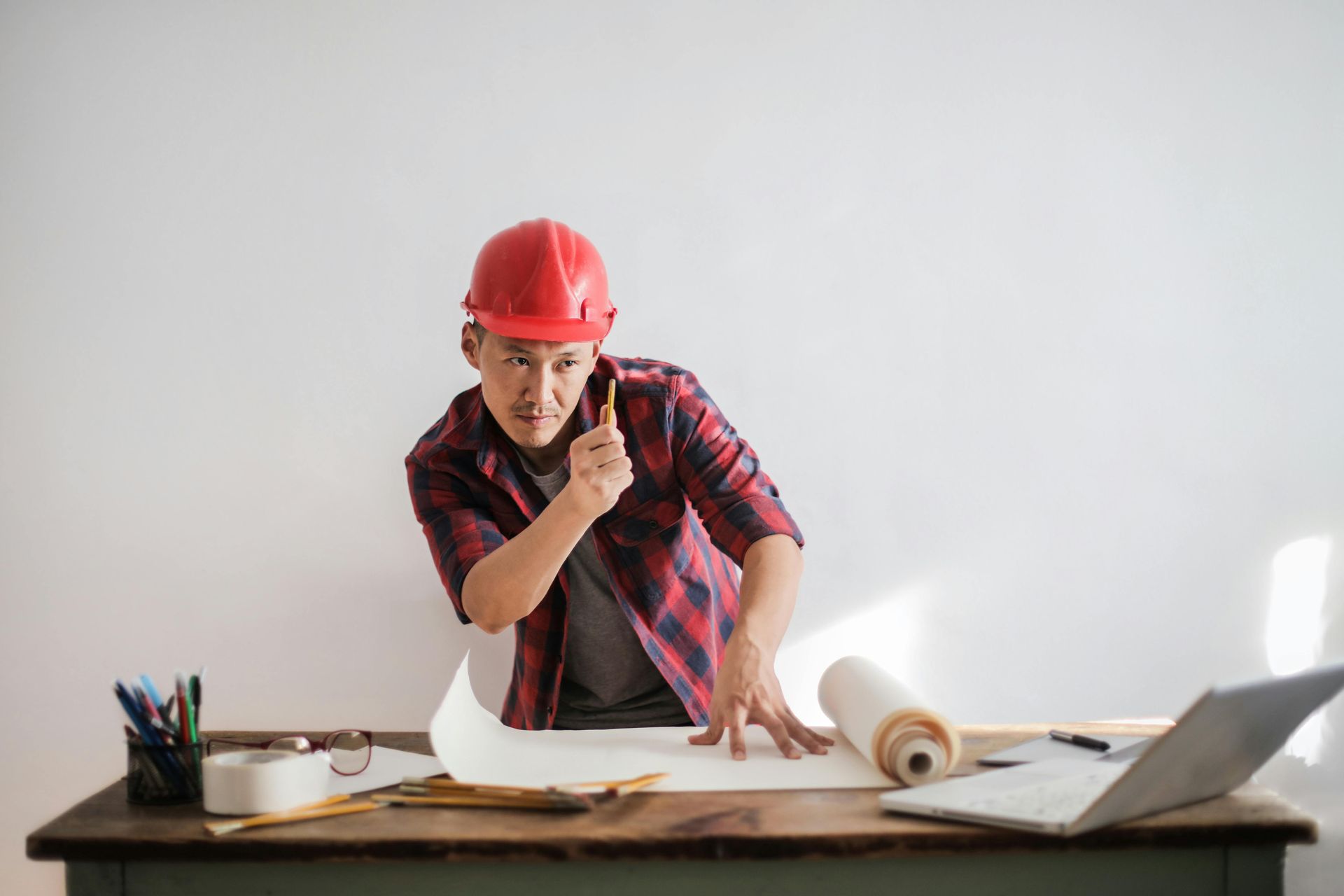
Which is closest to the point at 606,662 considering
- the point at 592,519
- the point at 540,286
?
the point at 592,519

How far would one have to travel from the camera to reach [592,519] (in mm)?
1577

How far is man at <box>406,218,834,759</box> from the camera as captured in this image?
63.1 inches

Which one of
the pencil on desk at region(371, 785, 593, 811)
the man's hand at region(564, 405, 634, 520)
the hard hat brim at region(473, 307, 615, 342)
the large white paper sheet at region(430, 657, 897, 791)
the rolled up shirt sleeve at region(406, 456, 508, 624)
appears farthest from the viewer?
the rolled up shirt sleeve at region(406, 456, 508, 624)

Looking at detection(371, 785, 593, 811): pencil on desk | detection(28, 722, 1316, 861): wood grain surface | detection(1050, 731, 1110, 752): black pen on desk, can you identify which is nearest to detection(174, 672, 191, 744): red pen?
detection(28, 722, 1316, 861): wood grain surface

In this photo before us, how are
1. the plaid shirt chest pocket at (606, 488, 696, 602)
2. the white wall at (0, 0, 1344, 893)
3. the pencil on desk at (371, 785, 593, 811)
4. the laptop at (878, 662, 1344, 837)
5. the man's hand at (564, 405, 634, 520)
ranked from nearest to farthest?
the laptop at (878, 662, 1344, 837), the pencil on desk at (371, 785, 593, 811), the man's hand at (564, 405, 634, 520), the plaid shirt chest pocket at (606, 488, 696, 602), the white wall at (0, 0, 1344, 893)

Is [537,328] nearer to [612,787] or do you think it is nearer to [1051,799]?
[612,787]

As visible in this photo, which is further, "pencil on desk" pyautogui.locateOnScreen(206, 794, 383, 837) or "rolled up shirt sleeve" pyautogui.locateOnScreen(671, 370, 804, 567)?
"rolled up shirt sleeve" pyautogui.locateOnScreen(671, 370, 804, 567)

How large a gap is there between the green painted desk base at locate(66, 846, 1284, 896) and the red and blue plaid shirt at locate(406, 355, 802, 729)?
722 mm

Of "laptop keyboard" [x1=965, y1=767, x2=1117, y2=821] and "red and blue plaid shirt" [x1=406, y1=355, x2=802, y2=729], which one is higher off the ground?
"red and blue plaid shirt" [x1=406, y1=355, x2=802, y2=729]

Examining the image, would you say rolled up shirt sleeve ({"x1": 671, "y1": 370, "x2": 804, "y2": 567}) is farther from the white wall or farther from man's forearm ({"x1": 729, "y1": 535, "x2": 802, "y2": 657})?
the white wall

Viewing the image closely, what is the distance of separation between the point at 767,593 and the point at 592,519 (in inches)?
13.3

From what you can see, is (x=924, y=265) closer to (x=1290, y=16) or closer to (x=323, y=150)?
(x=1290, y=16)

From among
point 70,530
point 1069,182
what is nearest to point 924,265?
point 1069,182

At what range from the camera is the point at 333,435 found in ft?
7.82
